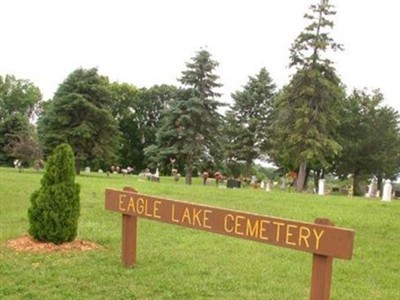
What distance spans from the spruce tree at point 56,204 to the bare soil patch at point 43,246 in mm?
100

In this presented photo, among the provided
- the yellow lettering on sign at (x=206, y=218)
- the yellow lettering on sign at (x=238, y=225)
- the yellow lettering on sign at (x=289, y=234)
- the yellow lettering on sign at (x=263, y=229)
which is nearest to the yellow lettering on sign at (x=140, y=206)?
the yellow lettering on sign at (x=206, y=218)

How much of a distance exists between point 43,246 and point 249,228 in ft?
12.9

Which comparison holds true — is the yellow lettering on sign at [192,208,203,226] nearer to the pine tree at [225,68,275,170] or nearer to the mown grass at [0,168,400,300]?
the mown grass at [0,168,400,300]

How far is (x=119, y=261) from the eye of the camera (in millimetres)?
7410

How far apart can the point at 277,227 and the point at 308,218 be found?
7021mm

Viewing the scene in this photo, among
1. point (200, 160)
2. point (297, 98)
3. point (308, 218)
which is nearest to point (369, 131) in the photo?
point (297, 98)

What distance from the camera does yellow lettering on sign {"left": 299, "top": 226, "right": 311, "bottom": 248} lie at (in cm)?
504

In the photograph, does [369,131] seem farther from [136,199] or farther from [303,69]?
[136,199]

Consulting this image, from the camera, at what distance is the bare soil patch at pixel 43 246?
787 cm

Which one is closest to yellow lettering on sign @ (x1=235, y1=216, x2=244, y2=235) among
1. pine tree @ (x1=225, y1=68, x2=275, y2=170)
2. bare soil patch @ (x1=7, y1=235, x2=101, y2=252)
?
bare soil patch @ (x1=7, y1=235, x2=101, y2=252)

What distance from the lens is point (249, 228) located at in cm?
552

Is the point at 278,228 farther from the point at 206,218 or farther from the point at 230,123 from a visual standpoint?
the point at 230,123

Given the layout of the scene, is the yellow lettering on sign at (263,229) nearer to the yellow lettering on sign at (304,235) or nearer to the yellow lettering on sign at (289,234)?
the yellow lettering on sign at (289,234)

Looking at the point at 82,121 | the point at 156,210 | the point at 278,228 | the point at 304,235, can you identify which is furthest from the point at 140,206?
the point at 82,121
